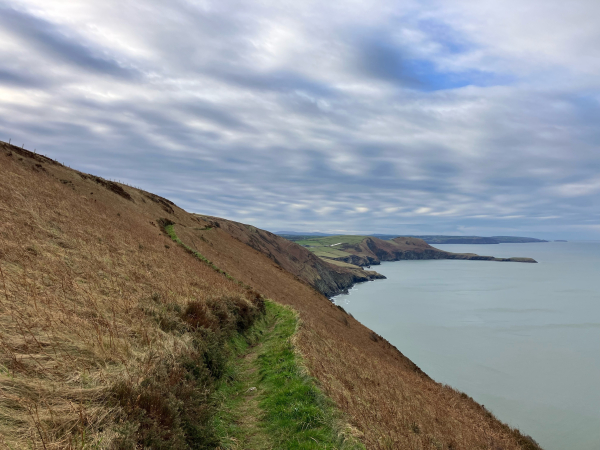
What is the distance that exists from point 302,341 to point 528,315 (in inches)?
3741

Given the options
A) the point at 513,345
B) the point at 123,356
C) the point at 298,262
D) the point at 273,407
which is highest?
the point at 123,356

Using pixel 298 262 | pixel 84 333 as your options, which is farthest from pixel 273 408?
pixel 298 262

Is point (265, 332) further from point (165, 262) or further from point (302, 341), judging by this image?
point (165, 262)

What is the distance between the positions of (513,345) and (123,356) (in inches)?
2841

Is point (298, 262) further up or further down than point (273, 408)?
further down

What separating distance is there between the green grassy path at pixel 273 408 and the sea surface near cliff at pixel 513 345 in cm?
3356

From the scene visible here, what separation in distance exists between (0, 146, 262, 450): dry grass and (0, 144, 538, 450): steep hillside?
1.1 inches

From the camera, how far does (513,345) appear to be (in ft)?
193

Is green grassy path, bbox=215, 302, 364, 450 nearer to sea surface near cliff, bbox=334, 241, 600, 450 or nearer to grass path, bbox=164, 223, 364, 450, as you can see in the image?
grass path, bbox=164, 223, 364, 450

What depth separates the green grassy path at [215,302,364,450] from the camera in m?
7.23

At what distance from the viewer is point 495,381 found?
143 ft

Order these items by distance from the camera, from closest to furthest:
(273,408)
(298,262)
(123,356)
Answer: (123,356) < (273,408) < (298,262)

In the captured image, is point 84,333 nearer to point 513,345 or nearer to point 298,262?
point 513,345

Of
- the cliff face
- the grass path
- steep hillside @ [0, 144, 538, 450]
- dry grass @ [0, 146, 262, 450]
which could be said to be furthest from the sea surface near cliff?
dry grass @ [0, 146, 262, 450]
